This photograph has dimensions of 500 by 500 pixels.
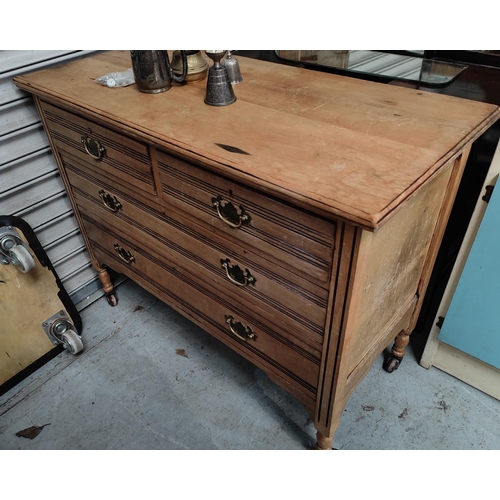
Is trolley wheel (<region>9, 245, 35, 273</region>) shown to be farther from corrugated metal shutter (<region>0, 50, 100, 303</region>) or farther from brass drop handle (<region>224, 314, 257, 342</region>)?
brass drop handle (<region>224, 314, 257, 342</region>)

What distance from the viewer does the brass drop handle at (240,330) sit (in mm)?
1227

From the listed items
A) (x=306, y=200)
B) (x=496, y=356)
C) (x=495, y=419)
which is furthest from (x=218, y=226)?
(x=495, y=419)

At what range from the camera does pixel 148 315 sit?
6.10 feet

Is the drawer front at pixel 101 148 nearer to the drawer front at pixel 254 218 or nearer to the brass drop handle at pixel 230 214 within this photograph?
the drawer front at pixel 254 218

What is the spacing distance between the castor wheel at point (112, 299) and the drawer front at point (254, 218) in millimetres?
896

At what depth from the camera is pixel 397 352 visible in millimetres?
1551

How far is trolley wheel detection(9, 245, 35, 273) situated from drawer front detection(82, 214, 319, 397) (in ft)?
0.86

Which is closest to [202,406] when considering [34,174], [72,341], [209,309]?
[209,309]

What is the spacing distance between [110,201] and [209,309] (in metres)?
0.49

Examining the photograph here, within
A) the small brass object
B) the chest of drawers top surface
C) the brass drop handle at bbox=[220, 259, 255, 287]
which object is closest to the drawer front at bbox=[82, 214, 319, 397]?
the brass drop handle at bbox=[220, 259, 255, 287]

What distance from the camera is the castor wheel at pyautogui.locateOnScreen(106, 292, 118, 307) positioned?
1.89 metres

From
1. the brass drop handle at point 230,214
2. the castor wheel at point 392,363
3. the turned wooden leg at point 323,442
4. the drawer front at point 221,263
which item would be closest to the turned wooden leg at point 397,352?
the castor wheel at point 392,363

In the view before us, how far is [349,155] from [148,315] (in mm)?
1243

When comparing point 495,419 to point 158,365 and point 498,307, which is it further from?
point 158,365
